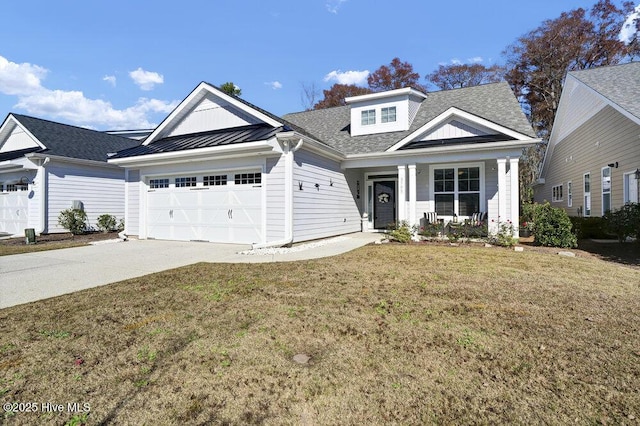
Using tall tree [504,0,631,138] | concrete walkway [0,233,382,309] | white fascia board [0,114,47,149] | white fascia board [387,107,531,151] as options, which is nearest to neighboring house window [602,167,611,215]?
white fascia board [387,107,531,151]

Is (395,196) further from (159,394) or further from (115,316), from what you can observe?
(159,394)

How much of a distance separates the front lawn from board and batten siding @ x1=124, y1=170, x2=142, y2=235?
798cm

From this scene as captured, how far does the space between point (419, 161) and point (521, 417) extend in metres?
10.1

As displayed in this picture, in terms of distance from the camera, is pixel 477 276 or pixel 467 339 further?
pixel 477 276

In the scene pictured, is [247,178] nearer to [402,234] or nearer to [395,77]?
[402,234]

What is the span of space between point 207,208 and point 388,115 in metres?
8.29

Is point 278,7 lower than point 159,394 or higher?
higher

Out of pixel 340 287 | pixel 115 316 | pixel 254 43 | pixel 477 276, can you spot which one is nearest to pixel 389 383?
pixel 340 287

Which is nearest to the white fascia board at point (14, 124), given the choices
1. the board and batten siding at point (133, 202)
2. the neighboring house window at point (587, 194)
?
the board and batten siding at point (133, 202)

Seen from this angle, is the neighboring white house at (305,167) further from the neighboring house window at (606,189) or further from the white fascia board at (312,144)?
the neighboring house window at (606,189)

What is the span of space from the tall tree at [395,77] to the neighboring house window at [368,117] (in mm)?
16705

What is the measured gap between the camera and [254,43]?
54.2 ft

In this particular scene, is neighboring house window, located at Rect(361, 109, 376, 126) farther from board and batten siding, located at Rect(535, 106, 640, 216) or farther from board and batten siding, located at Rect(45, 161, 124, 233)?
board and batten siding, located at Rect(45, 161, 124, 233)

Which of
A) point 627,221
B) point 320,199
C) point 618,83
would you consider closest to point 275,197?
point 320,199
